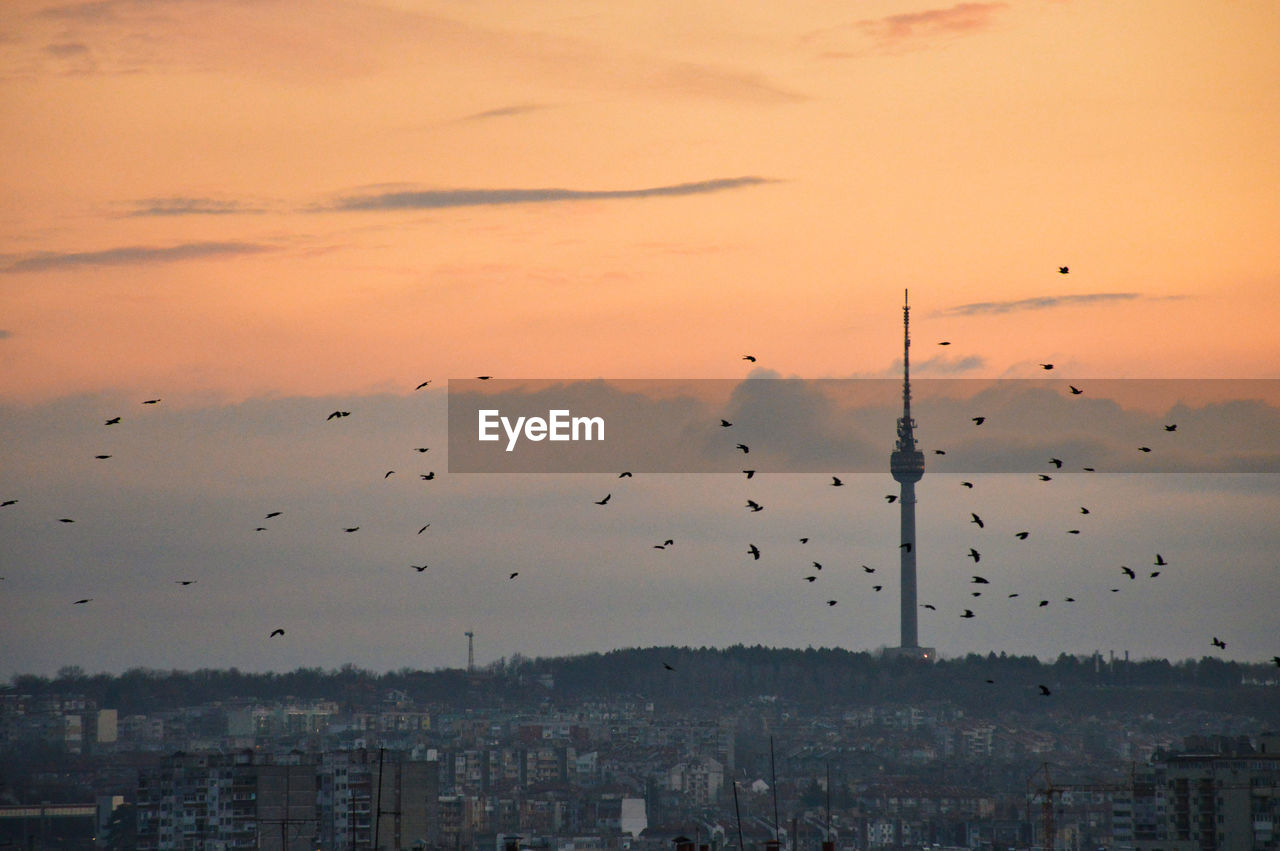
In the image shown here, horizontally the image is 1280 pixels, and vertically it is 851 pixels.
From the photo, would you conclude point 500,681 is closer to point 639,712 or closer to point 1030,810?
point 639,712

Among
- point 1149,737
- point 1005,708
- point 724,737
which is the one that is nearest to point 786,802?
point 724,737

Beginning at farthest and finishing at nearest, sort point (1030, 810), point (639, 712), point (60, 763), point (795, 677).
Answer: point (795, 677), point (639, 712), point (1030, 810), point (60, 763)

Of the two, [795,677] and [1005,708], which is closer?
[1005,708]

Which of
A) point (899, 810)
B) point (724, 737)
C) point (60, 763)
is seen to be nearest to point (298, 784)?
point (60, 763)

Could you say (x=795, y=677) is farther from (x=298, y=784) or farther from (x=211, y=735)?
(x=298, y=784)

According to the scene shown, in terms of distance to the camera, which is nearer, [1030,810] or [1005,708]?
[1030,810]

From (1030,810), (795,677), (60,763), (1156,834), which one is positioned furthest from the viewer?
(795,677)

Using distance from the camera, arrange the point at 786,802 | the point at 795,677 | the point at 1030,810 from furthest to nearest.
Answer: the point at 795,677 < the point at 786,802 < the point at 1030,810

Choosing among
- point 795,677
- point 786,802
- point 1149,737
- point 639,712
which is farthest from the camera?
point 795,677
